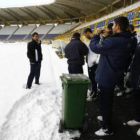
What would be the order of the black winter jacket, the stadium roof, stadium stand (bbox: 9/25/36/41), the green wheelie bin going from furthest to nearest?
stadium stand (bbox: 9/25/36/41), the stadium roof, the black winter jacket, the green wheelie bin

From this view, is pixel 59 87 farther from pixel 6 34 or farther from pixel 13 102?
pixel 6 34

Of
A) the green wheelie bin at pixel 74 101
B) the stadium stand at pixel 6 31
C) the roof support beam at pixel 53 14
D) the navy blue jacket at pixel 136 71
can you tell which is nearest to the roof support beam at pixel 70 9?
the roof support beam at pixel 53 14

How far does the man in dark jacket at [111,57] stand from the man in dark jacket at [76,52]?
1175 mm

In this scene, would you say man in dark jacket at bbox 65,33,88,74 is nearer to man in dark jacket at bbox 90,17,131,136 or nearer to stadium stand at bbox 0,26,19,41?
man in dark jacket at bbox 90,17,131,136

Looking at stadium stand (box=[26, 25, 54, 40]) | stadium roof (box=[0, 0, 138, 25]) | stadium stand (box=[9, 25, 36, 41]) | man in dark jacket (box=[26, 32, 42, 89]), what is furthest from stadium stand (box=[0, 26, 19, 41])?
man in dark jacket (box=[26, 32, 42, 89])

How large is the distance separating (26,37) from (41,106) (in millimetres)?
44715

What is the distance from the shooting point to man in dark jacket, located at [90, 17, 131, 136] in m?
2.53

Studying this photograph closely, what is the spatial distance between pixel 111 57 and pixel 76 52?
143 cm

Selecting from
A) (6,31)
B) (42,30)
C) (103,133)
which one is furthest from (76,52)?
(6,31)

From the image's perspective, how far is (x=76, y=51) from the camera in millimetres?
3959

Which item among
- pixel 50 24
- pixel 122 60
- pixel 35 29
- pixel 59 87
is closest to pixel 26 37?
pixel 35 29

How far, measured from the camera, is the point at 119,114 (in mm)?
3773

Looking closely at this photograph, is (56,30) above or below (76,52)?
above

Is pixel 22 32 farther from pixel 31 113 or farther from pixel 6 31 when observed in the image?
pixel 31 113
